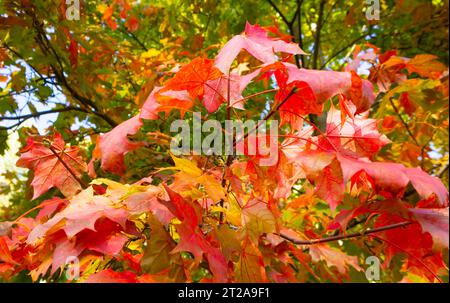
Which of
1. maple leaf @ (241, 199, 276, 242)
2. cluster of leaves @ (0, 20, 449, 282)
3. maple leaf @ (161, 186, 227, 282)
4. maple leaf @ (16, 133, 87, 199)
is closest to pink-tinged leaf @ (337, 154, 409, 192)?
cluster of leaves @ (0, 20, 449, 282)

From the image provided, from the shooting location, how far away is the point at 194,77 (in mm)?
1190

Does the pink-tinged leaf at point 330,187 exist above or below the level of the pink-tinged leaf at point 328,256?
above

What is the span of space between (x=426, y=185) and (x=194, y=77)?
659mm

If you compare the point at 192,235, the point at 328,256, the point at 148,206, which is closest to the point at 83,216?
the point at 148,206

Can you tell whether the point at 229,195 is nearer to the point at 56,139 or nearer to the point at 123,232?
the point at 123,232

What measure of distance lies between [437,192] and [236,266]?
0.54 meters

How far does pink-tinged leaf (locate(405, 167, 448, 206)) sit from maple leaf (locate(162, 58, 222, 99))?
582mm

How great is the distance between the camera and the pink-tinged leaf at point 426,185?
889 mm

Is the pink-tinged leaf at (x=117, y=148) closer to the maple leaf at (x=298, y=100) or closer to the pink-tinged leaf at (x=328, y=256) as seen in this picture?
the maple leaf at (x=298, y=100)

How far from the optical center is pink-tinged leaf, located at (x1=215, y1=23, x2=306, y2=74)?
1035 millimetres

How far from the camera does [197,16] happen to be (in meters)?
3.25

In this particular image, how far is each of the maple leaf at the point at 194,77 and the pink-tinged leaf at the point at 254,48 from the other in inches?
3.4

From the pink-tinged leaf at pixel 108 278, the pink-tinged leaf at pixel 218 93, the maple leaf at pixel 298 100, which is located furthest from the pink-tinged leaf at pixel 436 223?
the pink-tinged leaf at pixel 108 278

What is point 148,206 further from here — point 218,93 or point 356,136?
point 356,136
